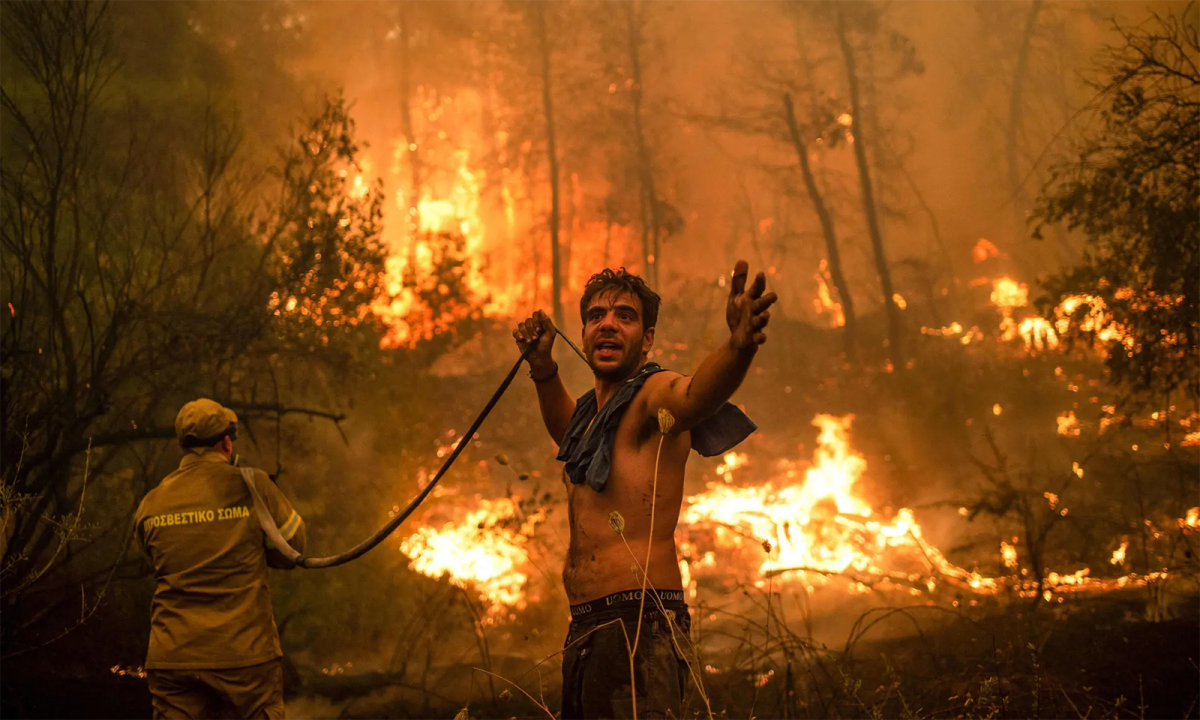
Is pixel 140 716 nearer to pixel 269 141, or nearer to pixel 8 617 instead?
pixel 8 617

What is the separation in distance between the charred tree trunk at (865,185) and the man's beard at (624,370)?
6246mm

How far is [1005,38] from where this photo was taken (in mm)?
8391

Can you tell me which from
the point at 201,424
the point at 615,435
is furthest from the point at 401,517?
the point at 201,424

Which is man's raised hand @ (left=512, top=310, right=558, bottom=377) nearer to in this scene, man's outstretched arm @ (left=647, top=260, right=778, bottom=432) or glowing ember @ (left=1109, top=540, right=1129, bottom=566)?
man's outstretched arm @ (left=647, top=260, right=778, bottom=432)

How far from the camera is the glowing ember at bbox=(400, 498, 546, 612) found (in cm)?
671

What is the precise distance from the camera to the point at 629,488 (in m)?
2.47

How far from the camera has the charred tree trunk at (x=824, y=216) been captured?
855cm

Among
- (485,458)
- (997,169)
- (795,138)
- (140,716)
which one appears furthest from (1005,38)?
(140,716)

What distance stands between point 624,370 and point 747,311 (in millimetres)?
727

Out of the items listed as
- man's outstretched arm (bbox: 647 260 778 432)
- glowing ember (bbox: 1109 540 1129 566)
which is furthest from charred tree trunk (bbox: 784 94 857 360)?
man's outstretched arm (bbox: 647 260 778 432)

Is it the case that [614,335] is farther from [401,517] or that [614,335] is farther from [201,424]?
[201,424]

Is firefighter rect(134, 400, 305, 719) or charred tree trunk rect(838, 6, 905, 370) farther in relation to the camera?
charred tree trunk rect(838, 6, 905, 370)

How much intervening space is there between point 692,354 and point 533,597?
2.91m

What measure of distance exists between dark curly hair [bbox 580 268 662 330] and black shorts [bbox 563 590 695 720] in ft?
2.99
